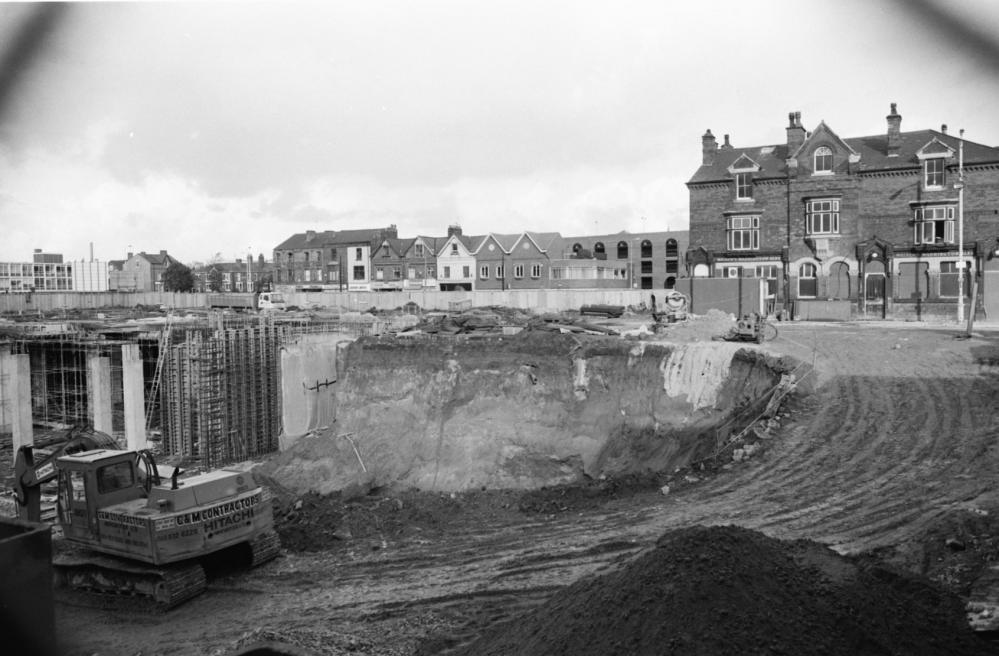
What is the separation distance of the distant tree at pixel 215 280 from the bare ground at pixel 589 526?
83653mm

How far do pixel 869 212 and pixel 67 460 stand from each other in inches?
1511

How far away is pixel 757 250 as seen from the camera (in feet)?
137

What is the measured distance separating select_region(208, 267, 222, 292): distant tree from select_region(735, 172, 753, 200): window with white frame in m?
70.5

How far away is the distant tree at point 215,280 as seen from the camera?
96.3m

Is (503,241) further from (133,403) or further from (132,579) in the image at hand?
(132,579)

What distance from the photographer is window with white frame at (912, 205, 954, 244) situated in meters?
38.1

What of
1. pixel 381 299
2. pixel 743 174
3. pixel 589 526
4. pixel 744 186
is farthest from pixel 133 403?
pixel 743 174

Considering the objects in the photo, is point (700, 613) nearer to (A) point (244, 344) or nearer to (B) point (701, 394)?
(B) point (701, 394)

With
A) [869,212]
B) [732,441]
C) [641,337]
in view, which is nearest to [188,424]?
[641,337]

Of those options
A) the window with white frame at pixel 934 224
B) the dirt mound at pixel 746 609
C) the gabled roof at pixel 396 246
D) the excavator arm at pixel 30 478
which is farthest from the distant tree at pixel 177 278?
the dirt mound at pixel 746 609

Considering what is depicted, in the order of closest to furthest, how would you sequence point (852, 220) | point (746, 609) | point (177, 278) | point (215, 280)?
point (746, 609) < point (852, 220) < point (177, 278) < point (215, 280)

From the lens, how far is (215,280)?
9800cm

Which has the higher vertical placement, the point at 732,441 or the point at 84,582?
the point at 732,441

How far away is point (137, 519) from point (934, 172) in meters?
39.4
